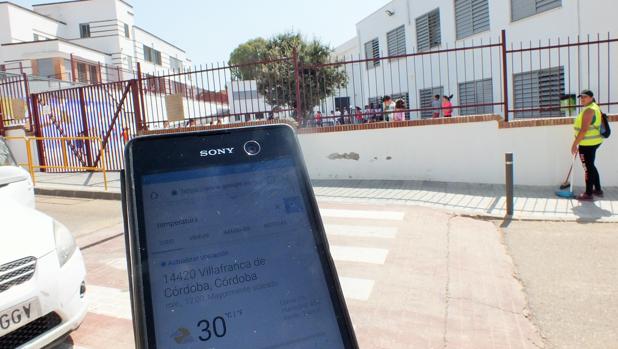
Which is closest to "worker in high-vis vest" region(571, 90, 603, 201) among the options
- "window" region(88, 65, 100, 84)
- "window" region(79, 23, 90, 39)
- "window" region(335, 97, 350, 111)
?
"window" region(335, 97, 350, 111)

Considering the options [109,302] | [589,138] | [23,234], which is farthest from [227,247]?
[589,138]

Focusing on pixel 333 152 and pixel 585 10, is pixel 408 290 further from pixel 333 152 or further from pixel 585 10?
pixel 585 10

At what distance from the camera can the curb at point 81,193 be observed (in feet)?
32.9

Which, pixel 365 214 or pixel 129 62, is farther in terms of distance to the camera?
pixel 129 62

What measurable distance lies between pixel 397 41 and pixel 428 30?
2.70 meters

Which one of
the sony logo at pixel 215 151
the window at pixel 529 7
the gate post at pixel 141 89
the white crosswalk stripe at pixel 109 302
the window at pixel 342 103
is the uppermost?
the window at pixel 529 7

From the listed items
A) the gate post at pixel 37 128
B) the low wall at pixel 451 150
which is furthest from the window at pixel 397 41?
the gate post at pixel 37 128

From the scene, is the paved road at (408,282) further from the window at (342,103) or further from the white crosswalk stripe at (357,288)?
the window at (342,103)

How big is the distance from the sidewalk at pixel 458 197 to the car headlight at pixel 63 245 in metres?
5.25

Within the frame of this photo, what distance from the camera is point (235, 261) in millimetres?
1521

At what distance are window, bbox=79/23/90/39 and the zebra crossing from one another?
34643 millimetres

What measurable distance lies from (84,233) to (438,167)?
6488 mm

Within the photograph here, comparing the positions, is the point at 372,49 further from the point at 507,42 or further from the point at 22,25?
the point at 22,25

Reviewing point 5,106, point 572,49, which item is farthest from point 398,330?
point 5,106
